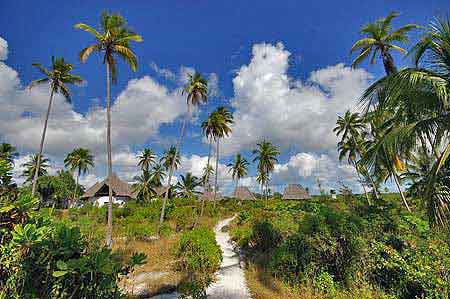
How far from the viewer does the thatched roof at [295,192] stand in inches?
1684

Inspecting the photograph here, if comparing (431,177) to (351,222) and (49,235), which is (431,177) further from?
(49,235)

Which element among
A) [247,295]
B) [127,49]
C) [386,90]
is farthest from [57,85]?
[386,90]

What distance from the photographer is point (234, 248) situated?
1168 cm

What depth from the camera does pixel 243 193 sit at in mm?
46875

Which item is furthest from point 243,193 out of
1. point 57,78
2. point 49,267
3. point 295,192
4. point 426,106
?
point 49,267

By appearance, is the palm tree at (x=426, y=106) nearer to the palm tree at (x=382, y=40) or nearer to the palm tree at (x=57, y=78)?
the palm tree at (x=382, y=40)

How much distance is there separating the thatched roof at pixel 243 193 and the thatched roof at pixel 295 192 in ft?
20.3

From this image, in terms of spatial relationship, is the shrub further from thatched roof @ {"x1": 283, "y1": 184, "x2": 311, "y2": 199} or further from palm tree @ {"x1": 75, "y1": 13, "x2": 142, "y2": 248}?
thatched roof @ {"x1": 283, "y1": 184, "x2": 311, "y2": 199}

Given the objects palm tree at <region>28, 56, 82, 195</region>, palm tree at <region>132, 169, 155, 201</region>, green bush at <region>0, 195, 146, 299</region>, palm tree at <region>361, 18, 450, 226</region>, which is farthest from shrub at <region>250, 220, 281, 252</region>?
palm tree at <region>132, 169, 155, 201</region>

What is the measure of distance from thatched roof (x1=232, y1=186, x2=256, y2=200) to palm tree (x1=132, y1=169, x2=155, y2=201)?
1481cm

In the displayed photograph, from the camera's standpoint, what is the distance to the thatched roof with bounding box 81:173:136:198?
40312mm

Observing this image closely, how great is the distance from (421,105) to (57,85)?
891 inches

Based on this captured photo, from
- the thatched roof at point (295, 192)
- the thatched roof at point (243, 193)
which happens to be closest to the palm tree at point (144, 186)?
the thatched roof at point (243, 193)

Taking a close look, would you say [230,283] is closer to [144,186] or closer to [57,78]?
[57,78]
